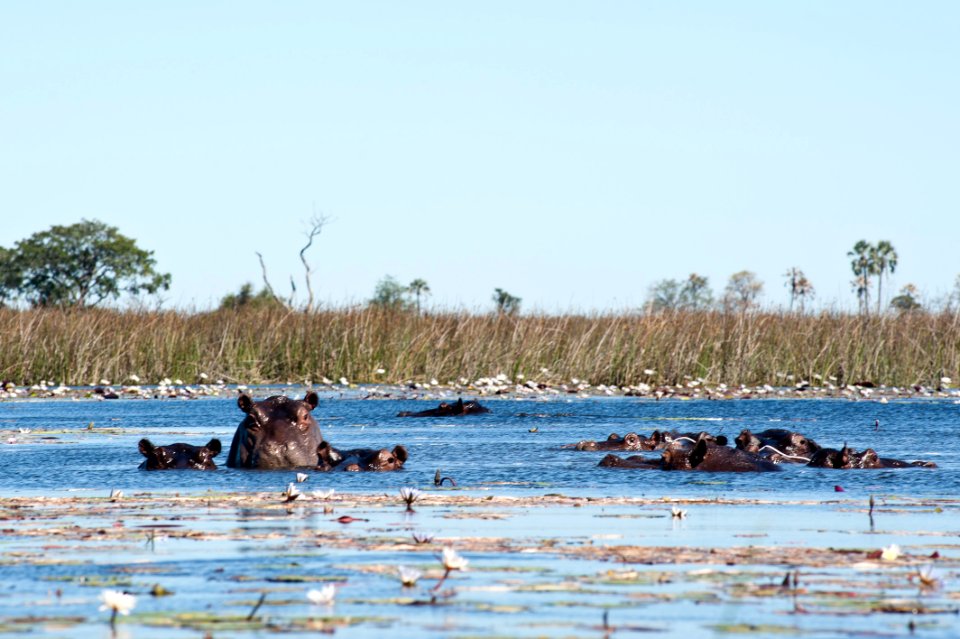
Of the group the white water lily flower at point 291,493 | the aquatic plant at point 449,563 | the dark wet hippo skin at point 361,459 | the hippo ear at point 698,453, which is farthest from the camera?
the dark wet hippo skin at point 361,459

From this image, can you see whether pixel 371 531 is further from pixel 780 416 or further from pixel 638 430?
pixel 780 416

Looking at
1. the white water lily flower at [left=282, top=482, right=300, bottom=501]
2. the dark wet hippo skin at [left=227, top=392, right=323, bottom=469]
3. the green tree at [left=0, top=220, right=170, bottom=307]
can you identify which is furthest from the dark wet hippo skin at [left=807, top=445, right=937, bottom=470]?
the green tree at [left=0, top=220, right=170, bottom=307]

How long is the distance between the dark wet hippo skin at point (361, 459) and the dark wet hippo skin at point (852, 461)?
3.38 m

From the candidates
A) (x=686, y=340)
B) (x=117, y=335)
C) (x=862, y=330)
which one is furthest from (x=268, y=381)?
(x=862, y=330)

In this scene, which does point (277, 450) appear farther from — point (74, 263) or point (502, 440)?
point (74, 263)

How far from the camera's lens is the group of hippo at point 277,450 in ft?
41.6

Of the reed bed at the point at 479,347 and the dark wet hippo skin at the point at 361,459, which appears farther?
the reed bed at the point at 479,347

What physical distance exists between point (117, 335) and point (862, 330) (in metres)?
13.8

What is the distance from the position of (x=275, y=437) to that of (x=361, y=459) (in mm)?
783

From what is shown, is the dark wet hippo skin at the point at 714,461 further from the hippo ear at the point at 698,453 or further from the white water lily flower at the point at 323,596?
the white water lily flower at the point at 323,596

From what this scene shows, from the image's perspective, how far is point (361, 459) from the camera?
499 inches

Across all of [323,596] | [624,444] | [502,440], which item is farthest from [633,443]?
[323,596]

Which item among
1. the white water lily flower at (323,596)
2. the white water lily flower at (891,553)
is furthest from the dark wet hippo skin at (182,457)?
the white water lily flower at (323,596)

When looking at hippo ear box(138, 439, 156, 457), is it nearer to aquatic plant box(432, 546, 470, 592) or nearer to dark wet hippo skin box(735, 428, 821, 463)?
dark wet hippo skin box(735, 428, 821, 463)
